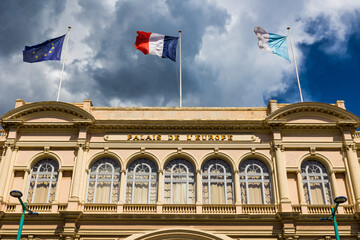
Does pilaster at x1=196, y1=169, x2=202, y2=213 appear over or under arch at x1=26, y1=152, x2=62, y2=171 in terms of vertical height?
under

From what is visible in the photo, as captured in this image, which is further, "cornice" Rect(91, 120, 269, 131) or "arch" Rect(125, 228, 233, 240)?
"cornice" Rect(91, 120, 269, 131)

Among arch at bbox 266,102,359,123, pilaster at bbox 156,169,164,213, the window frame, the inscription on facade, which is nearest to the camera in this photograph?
pilaster at bbox 156,169,164,213

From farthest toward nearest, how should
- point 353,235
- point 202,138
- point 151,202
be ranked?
point 202,138, point 151,202, point 353,235

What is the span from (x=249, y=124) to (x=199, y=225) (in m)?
7.45

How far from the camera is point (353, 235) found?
22.5 m

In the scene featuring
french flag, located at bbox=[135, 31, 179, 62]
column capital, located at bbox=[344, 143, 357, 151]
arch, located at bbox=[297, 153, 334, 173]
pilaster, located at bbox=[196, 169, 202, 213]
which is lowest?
pilaster, located at bbox=[196, 169, 202, 213]

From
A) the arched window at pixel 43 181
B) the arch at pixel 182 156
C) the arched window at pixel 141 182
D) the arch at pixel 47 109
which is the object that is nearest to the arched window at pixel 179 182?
the arch at pixel 182 156

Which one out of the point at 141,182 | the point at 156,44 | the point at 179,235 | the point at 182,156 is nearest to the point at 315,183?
the point at 182,156

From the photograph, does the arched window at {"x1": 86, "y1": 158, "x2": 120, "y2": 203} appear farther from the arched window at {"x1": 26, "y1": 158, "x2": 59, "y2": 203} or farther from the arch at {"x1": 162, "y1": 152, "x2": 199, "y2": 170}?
the arch at {"x1": 162, "y1": 152, "x2": 199, "y2": 170}

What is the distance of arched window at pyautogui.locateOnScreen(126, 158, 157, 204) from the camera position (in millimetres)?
24500

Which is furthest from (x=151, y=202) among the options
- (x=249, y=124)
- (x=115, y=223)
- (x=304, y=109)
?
(x=304, y=109)

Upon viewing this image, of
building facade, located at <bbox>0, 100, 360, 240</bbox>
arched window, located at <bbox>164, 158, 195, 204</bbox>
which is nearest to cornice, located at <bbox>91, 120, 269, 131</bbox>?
building facade, located at <bbox>0, 100, 360, 240</bbox>

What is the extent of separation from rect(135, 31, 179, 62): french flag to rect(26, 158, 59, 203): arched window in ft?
33.9

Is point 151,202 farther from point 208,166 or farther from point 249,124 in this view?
point 249,124
